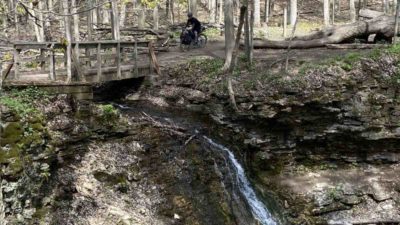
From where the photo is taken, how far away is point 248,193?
12625mm

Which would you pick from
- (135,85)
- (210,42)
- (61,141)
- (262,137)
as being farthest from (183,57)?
(61,141)

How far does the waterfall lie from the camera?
1217cm

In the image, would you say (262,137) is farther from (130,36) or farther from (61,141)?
(130,36)

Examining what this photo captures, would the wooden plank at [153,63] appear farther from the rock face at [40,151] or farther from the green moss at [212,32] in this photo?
the green moss at [212,32]

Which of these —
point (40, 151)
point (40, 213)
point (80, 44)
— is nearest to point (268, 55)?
point (80, 44)

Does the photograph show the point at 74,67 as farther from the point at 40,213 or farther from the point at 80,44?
the point at 40,213

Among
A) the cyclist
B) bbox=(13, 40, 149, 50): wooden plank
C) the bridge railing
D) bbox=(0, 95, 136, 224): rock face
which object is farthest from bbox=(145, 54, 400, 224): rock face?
the cyclist

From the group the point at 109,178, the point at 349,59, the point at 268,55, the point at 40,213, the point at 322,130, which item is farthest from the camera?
the point at 268,55

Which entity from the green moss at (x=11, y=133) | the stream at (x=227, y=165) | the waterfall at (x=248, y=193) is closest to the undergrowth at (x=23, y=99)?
the green moss at (x=11, y=133)

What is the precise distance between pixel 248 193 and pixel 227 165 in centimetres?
104

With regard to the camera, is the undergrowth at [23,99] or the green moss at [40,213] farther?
the undergrowth at [23,99]

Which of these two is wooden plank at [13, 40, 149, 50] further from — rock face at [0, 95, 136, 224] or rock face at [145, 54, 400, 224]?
rock face at [145, 54, 400, 224]

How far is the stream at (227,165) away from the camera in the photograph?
11989 millimetres

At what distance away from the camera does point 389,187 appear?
13852 millimetres
